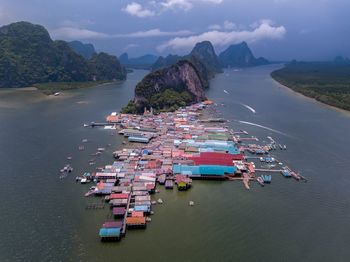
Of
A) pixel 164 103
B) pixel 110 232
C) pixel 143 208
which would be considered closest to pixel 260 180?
pixel 143 208

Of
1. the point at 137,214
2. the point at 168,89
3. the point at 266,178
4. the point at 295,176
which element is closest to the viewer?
the point at 137,214

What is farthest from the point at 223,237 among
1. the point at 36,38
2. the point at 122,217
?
the point at 36,38

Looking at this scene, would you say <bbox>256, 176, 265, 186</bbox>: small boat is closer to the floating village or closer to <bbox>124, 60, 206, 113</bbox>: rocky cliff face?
the floating village

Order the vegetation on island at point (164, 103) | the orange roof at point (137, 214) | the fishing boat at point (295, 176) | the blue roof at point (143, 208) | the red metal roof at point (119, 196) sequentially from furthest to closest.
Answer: the vegetation on island at point (164, 103) → the fishing boat at point (295, 176) → the red metal roof at point (119, 196) → the blue roof at point (143, 208) → the orange roof at point (137, 214)

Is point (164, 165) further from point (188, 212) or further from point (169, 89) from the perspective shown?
point (169, 89)

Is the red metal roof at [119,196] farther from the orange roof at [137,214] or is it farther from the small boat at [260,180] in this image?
the small boat at [260,180]

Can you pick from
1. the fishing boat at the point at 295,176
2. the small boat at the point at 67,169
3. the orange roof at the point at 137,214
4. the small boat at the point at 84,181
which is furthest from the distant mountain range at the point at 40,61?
the fishing boat at the point at 295,176

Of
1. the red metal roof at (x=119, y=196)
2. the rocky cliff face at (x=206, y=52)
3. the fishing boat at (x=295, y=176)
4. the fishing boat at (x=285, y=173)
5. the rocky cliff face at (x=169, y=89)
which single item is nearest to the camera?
the red metal roof at (x=119, y=196)
